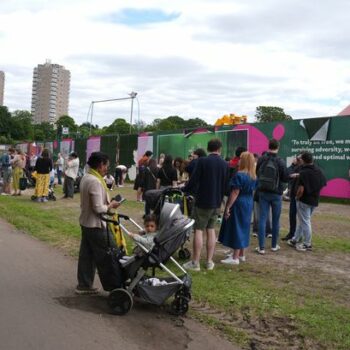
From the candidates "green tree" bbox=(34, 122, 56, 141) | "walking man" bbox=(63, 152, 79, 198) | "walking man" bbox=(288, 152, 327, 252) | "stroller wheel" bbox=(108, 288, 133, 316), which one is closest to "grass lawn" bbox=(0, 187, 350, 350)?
"walking man" bbox=(288, 152, 327, 252)

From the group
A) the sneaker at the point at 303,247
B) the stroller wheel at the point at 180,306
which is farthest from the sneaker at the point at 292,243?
the stroller wheel at the point at 180,306

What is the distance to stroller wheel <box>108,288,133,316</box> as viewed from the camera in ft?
17.9

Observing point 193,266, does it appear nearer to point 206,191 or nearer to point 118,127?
point 206,191

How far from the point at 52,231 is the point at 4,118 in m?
112

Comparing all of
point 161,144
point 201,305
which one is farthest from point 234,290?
point 161,144

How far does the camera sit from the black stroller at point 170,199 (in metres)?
7.09

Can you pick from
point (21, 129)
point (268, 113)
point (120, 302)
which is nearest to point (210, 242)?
point (120, 302)

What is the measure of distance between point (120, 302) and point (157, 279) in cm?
51

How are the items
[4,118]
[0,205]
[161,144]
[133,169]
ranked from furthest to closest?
[4,118] < [133,169] < [161,144] < [0,205]

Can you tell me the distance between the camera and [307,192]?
30.6ft

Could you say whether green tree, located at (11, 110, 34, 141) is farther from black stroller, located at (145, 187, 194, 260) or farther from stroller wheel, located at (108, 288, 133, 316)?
stroller wheel, located at (108, 288, 133, 316)

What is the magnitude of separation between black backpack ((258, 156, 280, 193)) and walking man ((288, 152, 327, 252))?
27.9 inches

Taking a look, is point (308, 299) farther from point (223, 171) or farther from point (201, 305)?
point (223, 171)

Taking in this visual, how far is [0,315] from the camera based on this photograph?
205 inches
